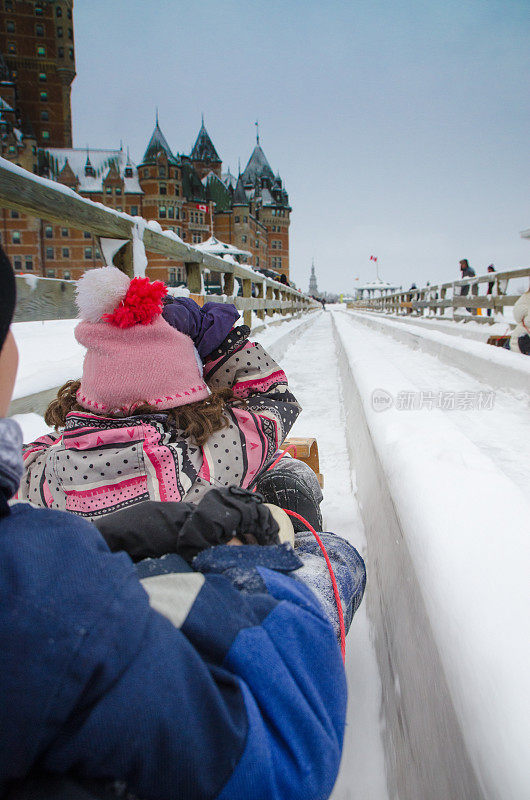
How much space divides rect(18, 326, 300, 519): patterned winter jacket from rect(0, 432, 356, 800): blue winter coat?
0.56 metres

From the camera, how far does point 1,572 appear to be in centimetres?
44

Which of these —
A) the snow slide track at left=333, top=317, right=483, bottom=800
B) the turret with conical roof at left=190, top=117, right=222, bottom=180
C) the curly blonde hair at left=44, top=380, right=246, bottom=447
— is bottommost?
the snow slide track at left=333, top=317, right=483, bottom=800

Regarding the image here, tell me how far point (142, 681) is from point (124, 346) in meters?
0.89

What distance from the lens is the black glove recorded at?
2.53ft

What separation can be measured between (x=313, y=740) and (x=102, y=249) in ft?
9.22

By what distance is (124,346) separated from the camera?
1192 millimetres

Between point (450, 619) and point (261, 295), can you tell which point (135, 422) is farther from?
point (261, 295)

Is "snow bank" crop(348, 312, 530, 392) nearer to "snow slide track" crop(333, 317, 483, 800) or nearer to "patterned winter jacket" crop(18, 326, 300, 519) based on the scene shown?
"snow slide track" crop(333, 317, 483, 800)

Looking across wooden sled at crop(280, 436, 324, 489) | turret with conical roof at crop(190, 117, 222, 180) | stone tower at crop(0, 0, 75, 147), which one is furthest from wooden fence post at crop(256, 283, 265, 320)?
turret with conical roof at crop(190, 117, 222, 180)

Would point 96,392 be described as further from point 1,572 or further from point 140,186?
point 140,186

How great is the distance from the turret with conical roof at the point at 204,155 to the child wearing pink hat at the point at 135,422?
59.7 meters

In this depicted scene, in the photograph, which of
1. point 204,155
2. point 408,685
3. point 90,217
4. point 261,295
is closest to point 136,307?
point 408,685

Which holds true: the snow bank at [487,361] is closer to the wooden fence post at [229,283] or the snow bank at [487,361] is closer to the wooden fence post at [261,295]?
the wooden fence post at [229,283]

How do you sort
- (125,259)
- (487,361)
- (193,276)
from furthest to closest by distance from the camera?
(193,276) → (487,361) → (125,259)
